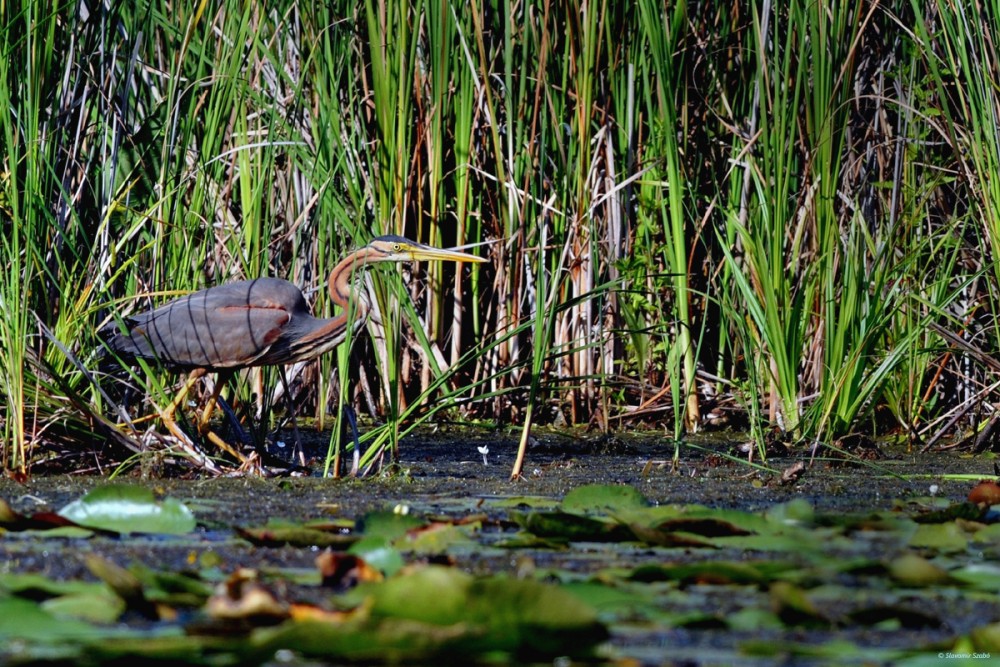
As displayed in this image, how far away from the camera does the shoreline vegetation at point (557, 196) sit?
419cm

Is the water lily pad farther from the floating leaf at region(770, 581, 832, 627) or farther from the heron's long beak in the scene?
the heron's long beak

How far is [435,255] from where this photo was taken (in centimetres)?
499

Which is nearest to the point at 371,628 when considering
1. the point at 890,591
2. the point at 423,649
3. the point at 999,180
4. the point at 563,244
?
the point at 423,649

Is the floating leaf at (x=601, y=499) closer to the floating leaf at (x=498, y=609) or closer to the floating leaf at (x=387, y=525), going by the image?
the floating leaf at (x=387, y=525)

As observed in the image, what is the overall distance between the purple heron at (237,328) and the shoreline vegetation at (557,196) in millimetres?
109

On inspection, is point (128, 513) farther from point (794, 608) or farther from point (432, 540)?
point (794, 608)

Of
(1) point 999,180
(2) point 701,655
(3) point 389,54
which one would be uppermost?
(3) point 389,54

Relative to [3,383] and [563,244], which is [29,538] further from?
[563,244]

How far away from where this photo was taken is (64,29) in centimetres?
429

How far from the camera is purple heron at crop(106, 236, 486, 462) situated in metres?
4.58

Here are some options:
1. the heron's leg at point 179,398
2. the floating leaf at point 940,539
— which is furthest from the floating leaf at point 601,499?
the heron's leg at point 179,398

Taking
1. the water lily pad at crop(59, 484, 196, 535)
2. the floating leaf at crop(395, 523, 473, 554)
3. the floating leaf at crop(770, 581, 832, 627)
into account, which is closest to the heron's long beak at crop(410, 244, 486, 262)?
the water lily pad at crop(59, 484, 196, 535)

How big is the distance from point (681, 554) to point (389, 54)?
124 inches

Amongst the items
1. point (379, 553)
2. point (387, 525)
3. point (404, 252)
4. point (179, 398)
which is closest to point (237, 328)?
point (179, 398)
